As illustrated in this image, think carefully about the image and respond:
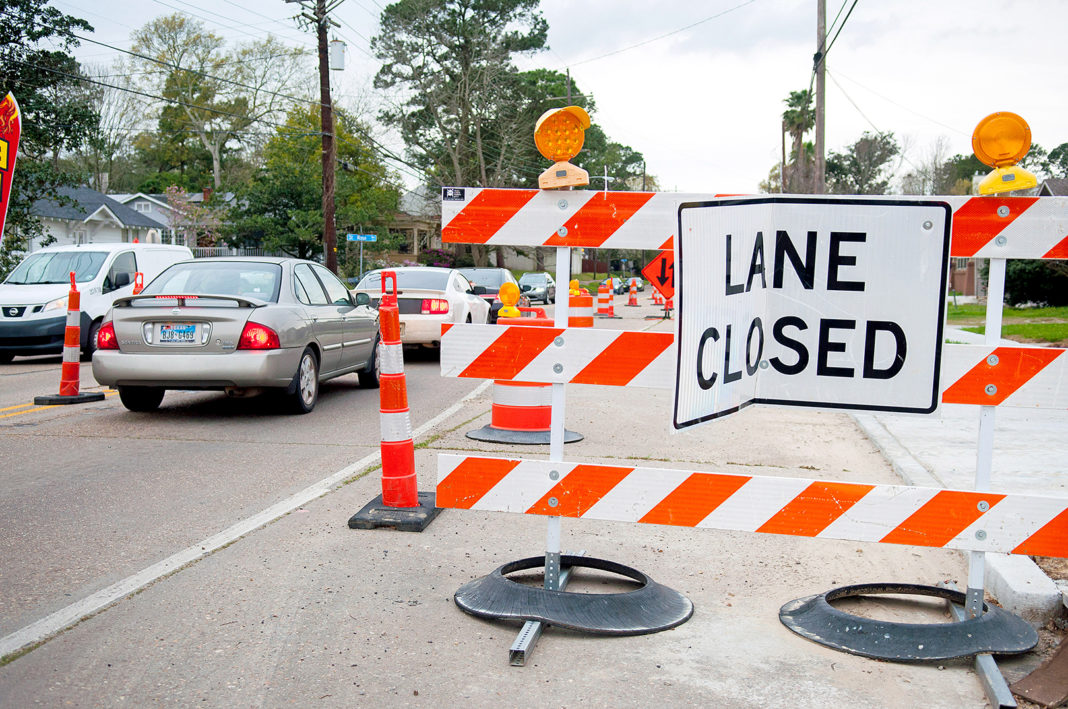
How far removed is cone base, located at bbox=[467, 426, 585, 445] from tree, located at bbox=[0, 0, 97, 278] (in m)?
20.2

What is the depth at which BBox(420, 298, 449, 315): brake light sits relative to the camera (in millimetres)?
15477

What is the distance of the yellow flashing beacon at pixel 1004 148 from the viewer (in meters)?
3.77

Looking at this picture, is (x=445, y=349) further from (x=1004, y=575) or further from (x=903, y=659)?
(x=1004, y=575)

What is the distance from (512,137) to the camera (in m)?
57.2

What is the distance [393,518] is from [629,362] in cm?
227

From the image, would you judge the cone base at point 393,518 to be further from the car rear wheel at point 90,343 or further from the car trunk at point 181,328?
the car rear wheel at point 90,343

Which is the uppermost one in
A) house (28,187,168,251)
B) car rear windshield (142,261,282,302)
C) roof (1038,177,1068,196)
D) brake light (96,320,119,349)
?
roof (1038,177,1068,196)

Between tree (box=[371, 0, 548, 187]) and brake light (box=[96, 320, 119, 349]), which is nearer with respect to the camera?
brake light (box=[96, 320, 119, 349])

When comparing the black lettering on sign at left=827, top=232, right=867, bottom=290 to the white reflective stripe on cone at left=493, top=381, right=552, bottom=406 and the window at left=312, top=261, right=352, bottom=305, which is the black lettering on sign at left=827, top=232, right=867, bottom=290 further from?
the window at left=312, top=261, right=352, bottom=305

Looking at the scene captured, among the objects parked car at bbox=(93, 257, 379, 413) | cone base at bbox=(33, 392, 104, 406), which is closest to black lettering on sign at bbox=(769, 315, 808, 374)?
parked car at bbox=(93, 257, 379, 413)

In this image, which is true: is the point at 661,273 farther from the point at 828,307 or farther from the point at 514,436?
the point at 828,307

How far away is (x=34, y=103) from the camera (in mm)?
25359

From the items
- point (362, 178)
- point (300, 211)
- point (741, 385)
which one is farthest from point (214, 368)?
point (362, 178)

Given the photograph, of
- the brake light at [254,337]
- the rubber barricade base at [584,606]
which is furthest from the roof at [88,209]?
the rubber barricade base at [584,606]
